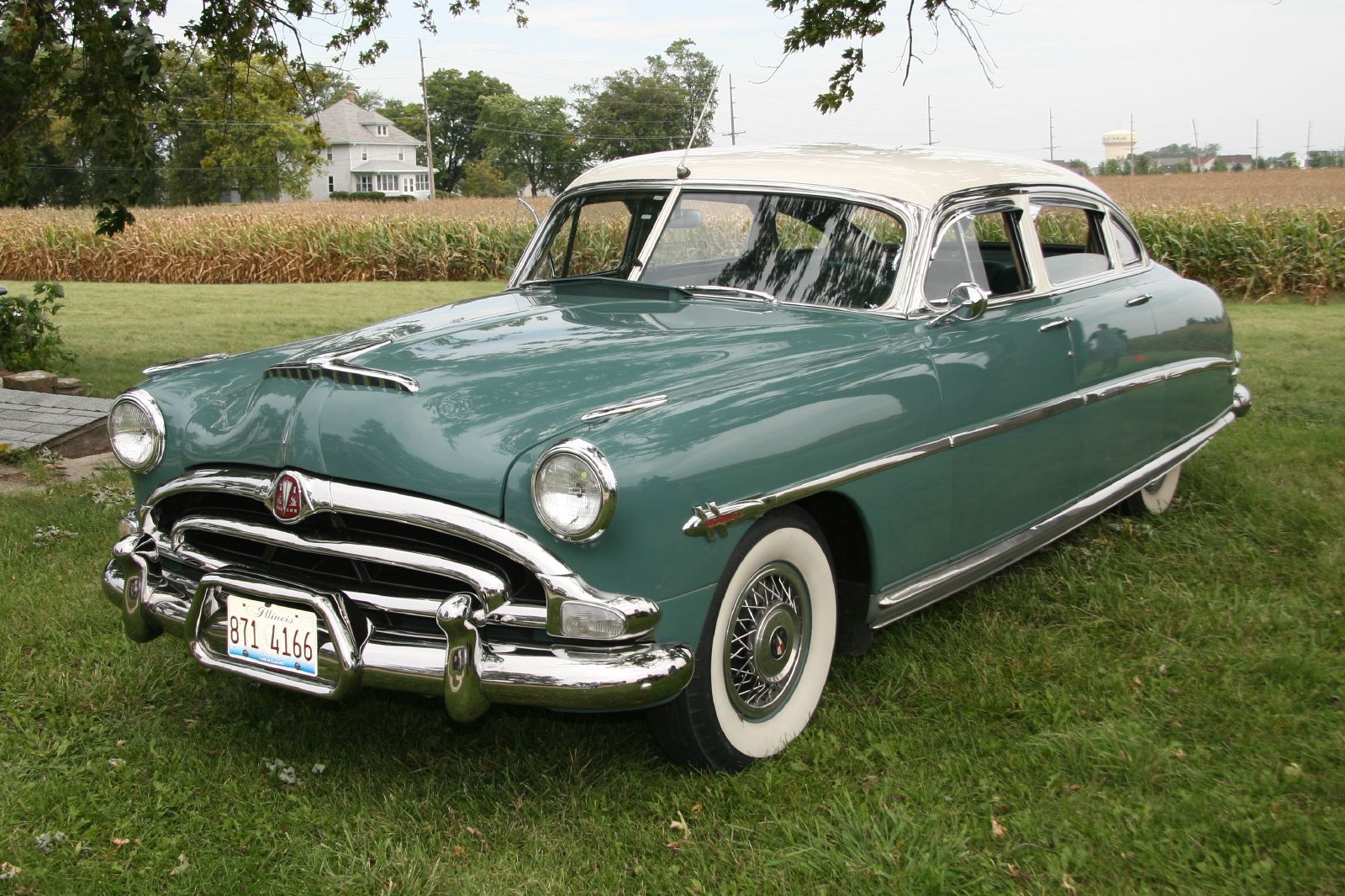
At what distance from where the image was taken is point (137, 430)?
331cm

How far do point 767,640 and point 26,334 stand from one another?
7879mm

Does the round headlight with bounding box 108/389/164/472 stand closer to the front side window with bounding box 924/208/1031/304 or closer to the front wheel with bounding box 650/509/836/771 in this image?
the front wheel with bounding box 650/509/836/771

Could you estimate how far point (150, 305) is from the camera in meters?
15.8

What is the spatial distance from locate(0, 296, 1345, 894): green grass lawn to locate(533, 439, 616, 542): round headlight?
76 cm

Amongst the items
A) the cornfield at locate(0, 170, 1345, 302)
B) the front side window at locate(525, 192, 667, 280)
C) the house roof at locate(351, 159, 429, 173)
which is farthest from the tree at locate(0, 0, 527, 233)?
A: the house roof at locate(351, 159, 429, 173)

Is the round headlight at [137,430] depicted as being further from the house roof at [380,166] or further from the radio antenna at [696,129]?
the house roof at [380,166]

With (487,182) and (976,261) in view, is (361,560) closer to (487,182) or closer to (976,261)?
(976,261)

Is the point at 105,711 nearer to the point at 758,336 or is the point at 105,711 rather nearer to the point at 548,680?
the point at 548,680

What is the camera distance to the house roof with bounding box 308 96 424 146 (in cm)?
8588

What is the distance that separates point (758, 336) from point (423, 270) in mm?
18191

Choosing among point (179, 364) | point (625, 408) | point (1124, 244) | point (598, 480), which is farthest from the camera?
point (1124, 244)

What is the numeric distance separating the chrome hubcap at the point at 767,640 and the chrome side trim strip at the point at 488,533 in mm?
394

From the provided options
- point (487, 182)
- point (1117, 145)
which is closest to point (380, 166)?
point (487, 182)

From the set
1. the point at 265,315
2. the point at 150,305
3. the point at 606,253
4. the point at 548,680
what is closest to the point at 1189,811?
the point at 548,680
